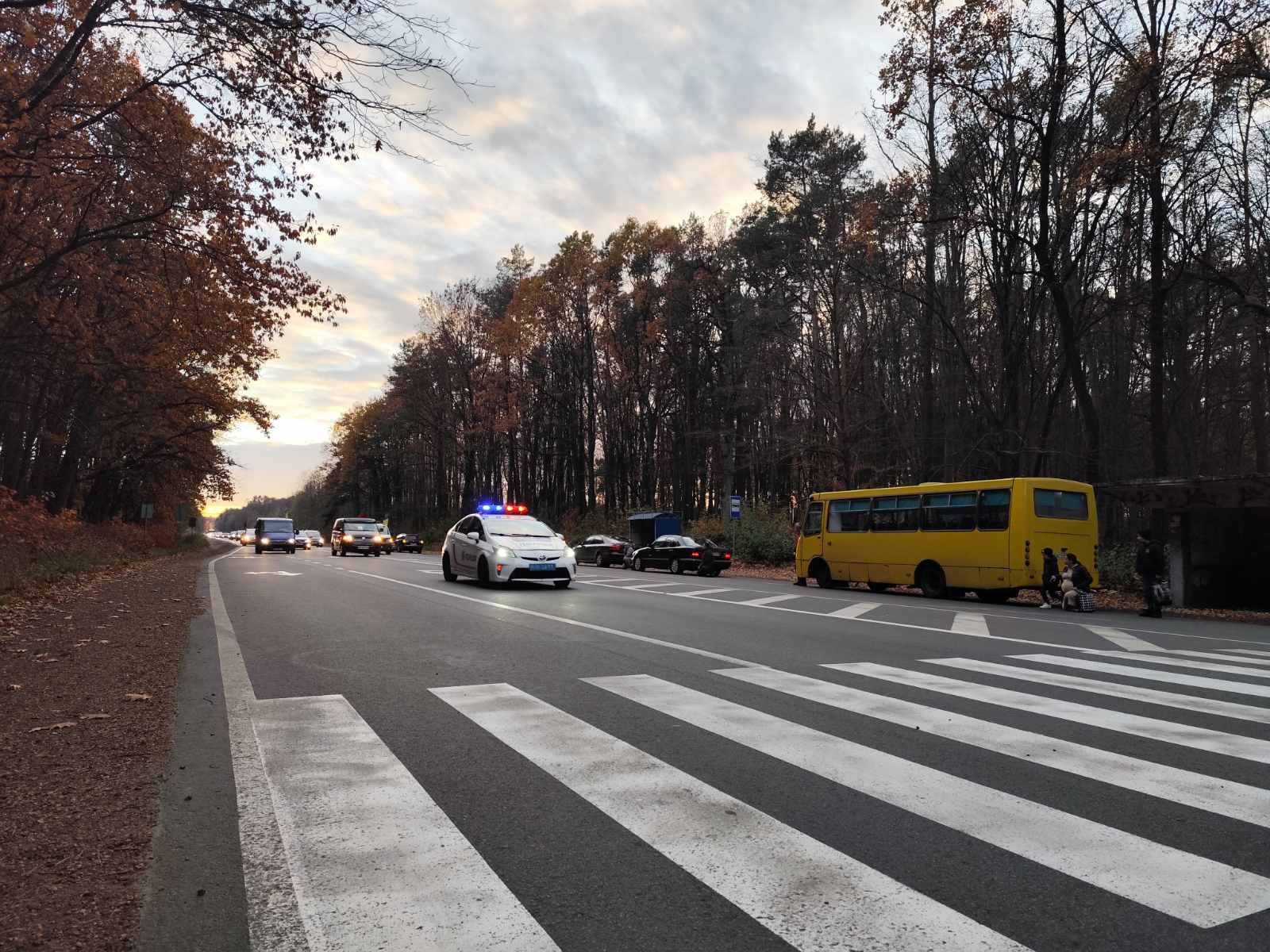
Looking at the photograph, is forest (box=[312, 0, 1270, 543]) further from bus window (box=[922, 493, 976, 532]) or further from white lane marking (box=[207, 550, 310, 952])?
white lane marking (box=[207, 550, 310, 952])

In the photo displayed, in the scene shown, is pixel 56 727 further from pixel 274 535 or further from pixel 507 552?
pixel 274 535

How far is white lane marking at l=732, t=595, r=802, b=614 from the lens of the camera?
15.9 metres

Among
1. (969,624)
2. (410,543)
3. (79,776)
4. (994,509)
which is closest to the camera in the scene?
(79,776)

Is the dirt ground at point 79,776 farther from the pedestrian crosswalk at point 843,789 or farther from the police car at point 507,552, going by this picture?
the police car at point 507,552

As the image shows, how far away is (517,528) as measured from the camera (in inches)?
771

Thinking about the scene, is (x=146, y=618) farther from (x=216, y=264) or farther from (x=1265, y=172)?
(x=1265, y=172)

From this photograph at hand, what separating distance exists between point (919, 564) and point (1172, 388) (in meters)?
17.1

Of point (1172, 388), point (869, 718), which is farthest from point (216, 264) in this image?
point (1172, 388)

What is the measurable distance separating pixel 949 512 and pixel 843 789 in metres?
17.0

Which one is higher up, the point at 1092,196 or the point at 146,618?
the point at 1092,196

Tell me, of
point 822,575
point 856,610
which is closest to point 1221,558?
point 856,610

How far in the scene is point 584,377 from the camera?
5191cm

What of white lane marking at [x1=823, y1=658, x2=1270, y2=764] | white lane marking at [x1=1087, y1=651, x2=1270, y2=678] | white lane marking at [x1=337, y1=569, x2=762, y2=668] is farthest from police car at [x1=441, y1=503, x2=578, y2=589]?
white lane marking at [x1=1087, y1=651, x2=1270, y2=678]

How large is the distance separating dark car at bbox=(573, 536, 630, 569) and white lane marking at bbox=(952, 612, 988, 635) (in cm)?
2192
